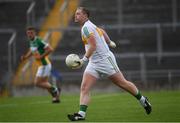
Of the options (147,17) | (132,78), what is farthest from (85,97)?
(147,17)

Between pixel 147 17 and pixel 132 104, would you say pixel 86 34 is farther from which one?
pixel 147 17

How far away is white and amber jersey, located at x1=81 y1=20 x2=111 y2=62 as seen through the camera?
15.8 metres

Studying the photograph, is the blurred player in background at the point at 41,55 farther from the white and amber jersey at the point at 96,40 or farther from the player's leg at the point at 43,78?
the white and amber jersey at the point at 96,40

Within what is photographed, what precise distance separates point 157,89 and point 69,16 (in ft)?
21.6

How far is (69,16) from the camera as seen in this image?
34.7 metres

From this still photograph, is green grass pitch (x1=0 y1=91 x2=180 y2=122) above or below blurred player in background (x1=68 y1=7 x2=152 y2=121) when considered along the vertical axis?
below

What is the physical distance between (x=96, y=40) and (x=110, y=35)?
17.2 metres

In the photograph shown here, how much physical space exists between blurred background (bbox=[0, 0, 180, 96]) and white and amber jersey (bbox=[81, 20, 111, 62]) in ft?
46.0

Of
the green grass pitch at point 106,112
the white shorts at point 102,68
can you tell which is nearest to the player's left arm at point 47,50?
the green grass pitch at point 106,112

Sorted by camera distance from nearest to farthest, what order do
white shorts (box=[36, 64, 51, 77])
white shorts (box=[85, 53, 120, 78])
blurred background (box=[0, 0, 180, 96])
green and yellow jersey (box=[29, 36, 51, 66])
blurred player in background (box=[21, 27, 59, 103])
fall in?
white shorts (box=[85, 53, 120, 78])
blurred player in background (box=[21, 27, 59, 103])
green and yellow jersey (box=[29, 36, 51, 66])
white shorts (box=[36, 64, 51, 77])
blurred background (box=[0, 0, 180, 96])

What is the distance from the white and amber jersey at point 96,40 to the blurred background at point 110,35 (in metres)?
14.0

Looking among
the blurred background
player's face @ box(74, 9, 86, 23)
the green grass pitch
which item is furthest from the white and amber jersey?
the blurred background

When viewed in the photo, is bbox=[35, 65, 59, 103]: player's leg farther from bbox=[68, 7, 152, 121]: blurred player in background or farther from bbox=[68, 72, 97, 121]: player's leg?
bbox=[68, 72, 97, 121]: player's leg

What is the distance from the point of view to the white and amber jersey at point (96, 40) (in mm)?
15820
